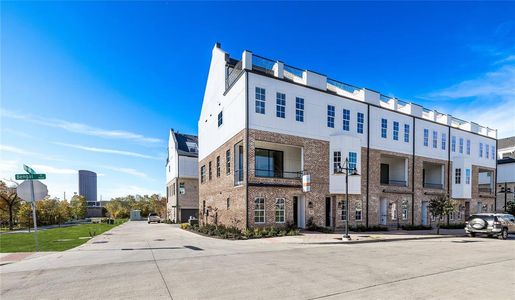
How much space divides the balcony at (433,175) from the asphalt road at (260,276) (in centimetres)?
2211

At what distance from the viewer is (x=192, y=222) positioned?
29812 millimetres

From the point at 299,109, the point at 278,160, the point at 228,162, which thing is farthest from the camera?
the point at 278,160

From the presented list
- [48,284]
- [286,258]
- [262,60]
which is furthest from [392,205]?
[48,284]

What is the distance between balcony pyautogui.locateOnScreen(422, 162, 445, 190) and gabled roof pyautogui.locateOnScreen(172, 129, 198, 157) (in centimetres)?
2920

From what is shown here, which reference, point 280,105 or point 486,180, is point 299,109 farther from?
point 486,180

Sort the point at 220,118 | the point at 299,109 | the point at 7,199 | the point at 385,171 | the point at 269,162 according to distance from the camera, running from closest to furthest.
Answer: the point at 299,109
the point at 269,162
the point at 220,118
the point at 385,171
the point at 7,199

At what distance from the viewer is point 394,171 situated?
28.9 meters

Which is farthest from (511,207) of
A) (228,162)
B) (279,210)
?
(228,162)

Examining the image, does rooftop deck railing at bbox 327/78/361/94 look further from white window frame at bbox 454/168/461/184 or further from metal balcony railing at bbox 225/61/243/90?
white window frame at bbox 454/168/461/184

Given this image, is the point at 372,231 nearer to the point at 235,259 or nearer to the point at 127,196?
the point at 235,259

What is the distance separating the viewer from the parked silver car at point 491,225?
19.0 metres

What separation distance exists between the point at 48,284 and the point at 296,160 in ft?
62.3

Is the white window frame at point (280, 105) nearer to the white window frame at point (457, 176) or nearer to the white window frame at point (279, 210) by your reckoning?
the white window frame at point (279, 210)

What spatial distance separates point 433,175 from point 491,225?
14.1 meters
